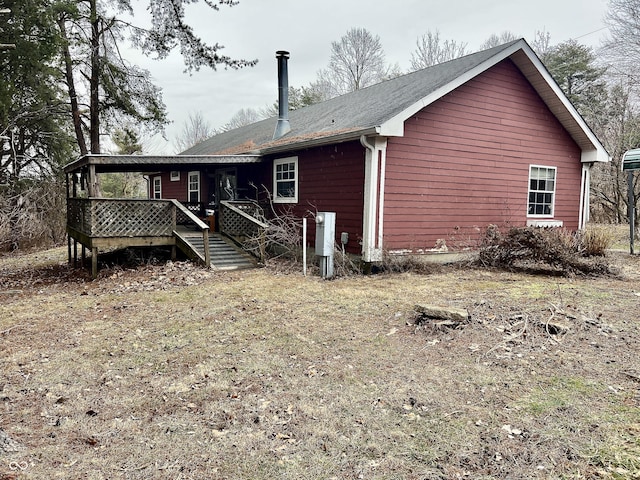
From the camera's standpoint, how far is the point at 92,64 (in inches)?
652

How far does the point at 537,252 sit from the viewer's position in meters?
8.84

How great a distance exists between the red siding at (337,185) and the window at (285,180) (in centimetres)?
22

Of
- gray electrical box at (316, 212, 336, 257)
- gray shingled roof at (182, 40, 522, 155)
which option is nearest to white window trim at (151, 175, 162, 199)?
gray shingled roof at (182, 40, 522, 155)

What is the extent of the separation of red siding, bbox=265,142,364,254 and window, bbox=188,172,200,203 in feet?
22.9

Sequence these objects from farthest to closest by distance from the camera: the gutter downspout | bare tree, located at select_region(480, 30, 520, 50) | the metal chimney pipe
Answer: bare tree, located at select_region(480, 30, 520, 50) < the metal chimney pipe < the gutter downspout

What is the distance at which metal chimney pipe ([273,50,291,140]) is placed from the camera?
1399 cm

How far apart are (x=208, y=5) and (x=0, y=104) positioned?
5692mm

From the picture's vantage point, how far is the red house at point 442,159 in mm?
9078

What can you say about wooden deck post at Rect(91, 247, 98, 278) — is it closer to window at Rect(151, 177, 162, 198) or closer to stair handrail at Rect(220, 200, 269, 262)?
stair handrail at Rect(220, 200, 269, 262)

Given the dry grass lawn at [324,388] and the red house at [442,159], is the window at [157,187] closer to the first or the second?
the red house at [442,159]

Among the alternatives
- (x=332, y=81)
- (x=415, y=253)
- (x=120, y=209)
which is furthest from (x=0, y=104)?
(x=332, y=81)

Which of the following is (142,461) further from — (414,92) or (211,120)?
(211,120)

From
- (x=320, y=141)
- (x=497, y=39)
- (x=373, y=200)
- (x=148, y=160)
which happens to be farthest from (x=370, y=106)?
(x=497, y=39)

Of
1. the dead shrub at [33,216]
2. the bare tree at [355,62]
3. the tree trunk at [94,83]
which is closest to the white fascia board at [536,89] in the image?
the tree trunk at [94,83]
